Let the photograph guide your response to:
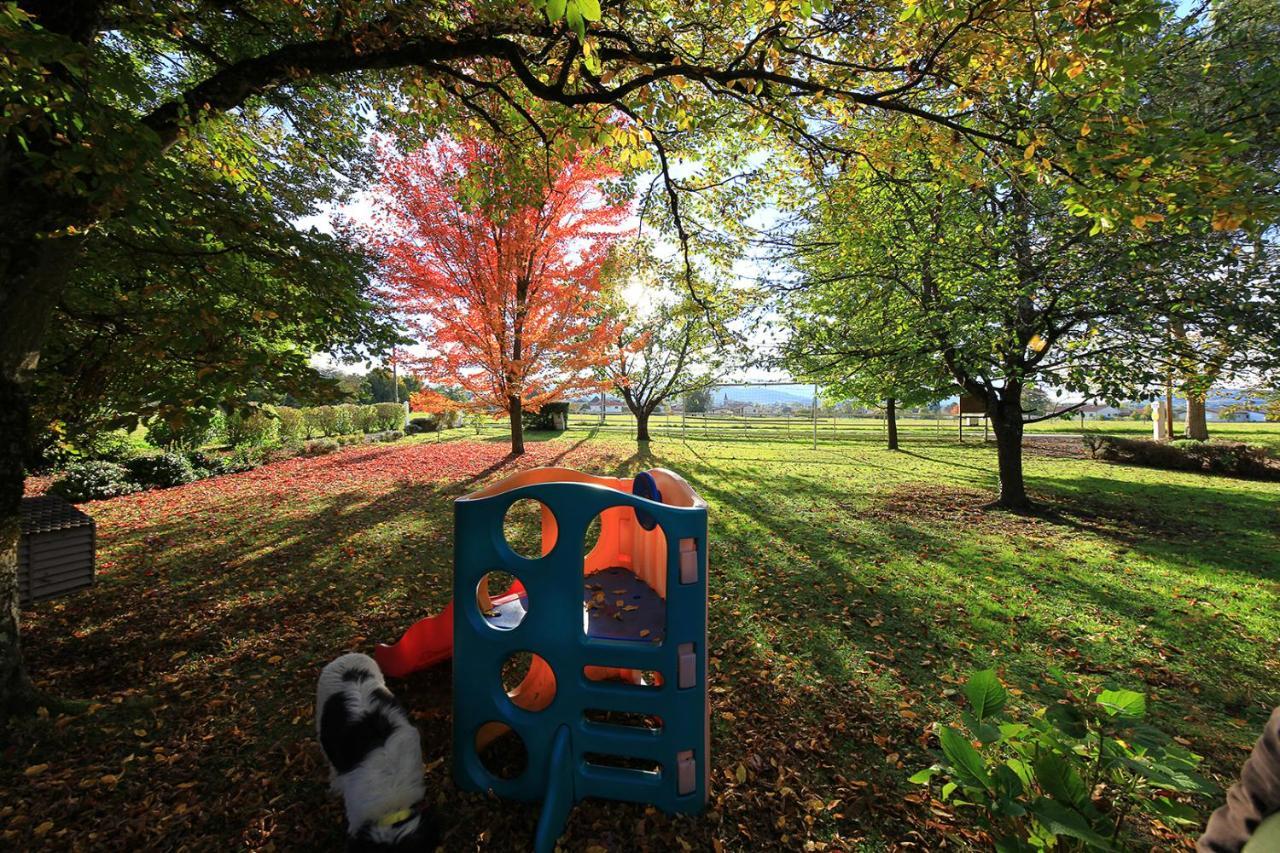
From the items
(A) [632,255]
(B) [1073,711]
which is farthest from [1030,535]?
(A) [632,255]

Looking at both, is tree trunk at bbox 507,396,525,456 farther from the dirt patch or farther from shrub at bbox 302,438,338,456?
the dirt patch

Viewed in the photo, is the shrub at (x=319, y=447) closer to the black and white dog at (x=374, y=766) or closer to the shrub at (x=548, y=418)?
the shrub at (x=548, y=418)

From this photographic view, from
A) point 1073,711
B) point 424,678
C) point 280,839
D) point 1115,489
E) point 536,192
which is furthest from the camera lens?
point 1115,489

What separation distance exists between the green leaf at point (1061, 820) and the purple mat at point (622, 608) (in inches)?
53.0

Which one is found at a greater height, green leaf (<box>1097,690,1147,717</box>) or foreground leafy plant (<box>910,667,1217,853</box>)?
green leaf (<box>1097,690,1147,717</box>)

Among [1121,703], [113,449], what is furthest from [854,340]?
[113,449]

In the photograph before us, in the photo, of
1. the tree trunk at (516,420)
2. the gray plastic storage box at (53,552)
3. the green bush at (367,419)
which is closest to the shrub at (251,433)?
the green bush at (367,419)

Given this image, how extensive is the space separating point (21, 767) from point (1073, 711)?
481 centimetres

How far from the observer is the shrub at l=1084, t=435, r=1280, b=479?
11039 millimetres

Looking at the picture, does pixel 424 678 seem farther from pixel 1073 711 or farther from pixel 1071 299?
pixel 1071 299

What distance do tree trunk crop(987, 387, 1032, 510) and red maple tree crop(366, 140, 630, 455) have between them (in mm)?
8345

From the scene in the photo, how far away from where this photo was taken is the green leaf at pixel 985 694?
4.94ft

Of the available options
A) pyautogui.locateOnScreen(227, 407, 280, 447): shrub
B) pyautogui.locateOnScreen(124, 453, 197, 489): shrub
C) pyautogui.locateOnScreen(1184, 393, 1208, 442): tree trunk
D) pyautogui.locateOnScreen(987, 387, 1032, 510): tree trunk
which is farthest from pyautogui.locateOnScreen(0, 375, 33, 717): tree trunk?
pyautogui.locateOnScreen(1184, 393, 1208, 442): tree trunk

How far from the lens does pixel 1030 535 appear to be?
264 inches
